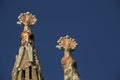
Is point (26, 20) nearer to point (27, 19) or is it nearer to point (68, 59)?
point (27, 19)

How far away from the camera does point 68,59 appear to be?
43781mm

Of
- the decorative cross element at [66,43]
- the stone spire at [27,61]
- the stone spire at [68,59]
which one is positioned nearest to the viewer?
the stone spire at [27,61]

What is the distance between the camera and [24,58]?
42.3 metres

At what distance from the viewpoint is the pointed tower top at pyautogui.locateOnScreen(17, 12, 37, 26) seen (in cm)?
4519

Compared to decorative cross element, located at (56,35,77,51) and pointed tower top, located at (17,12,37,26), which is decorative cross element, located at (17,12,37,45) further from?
decorative cross element, located at (56,35,77,51)

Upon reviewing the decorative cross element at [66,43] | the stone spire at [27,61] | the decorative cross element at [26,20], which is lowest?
the stone spire at [27,61]

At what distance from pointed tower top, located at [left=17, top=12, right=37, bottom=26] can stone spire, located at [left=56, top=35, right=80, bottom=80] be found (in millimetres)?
2386

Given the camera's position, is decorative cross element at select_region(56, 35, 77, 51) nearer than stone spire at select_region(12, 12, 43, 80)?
No

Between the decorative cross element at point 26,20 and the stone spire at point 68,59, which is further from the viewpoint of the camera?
the decorative cross element at point 26,20

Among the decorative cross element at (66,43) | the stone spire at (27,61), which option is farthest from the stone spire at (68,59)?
the stone spire at (27,61)

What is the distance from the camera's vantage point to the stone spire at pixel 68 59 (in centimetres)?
4209

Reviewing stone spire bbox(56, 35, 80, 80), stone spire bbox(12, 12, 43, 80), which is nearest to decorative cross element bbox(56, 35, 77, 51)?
Answer: stone spire bbox(56, 35, 80, 80)

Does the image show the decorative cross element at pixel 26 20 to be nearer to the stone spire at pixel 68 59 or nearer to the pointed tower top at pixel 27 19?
the pointed tower top at pixel 27 19

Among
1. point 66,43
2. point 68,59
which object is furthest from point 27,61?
point 66,43
